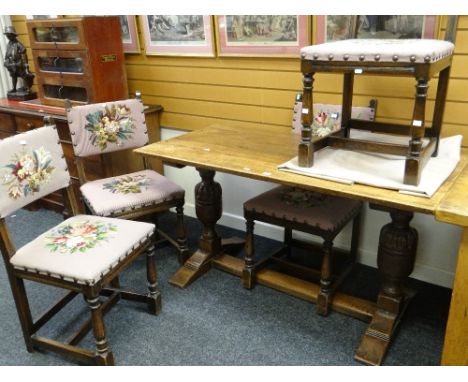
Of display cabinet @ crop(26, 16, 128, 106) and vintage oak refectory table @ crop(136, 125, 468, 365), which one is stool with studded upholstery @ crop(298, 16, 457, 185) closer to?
vintage oak refectory table @ crop(136, 125, 468, 365)

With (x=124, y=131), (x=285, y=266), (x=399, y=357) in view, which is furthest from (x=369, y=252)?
(x=124, y=131)

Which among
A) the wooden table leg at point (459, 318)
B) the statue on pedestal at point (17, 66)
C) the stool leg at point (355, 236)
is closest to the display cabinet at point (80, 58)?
the statue on pedestal at point (17, 66)

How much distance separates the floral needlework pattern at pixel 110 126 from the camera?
250cm

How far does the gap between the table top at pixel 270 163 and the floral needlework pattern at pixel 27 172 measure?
1.45ft

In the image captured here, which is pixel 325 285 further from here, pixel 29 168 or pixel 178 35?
pixel 178 35

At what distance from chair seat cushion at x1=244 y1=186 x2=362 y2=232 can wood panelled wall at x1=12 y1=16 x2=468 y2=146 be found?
0.49 m

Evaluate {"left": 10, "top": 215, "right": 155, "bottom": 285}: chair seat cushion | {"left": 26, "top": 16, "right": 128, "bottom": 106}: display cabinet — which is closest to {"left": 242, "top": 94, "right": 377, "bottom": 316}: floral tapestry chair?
{"left": 10, "top": 215, "right": 155, "bottom": 285}: chair seat cushion

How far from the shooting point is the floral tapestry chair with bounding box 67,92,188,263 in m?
2.33

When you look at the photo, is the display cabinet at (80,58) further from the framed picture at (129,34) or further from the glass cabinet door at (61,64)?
the framed picture at (129,34)

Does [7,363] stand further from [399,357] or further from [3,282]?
[399,357]

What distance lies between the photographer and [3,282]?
252 centimetres

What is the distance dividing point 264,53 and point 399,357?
1674 millimetres

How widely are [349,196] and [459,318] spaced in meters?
0.54

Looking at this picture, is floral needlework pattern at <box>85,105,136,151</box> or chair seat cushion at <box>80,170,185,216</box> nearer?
chair seat cushion at <box>80,170,185,216</box>
